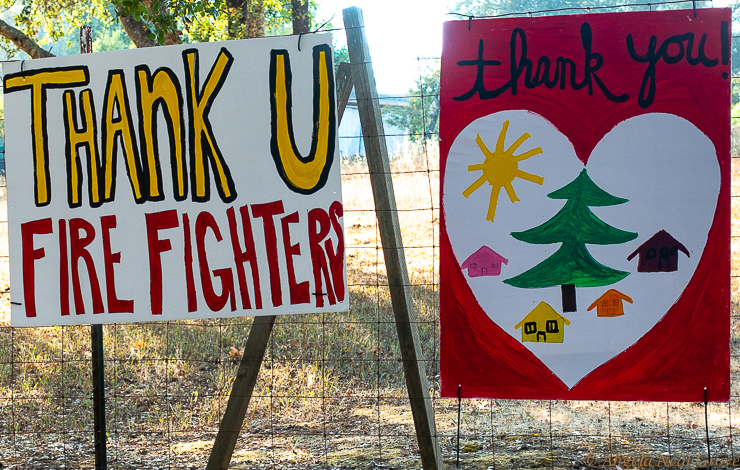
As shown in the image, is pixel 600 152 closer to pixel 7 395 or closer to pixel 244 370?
pixel 244 370

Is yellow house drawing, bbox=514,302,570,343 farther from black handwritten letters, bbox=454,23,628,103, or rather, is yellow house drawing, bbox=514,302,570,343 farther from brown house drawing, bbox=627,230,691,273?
black handwritten letters, bbox=454,23,628,103

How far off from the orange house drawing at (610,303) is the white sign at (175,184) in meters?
1.10

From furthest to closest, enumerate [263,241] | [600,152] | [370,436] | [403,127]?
[403,127] < [370,436] < [263,241] < [600,152]

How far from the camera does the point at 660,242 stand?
2875 millimetres

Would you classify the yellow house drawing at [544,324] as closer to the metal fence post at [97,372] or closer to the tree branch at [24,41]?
the metal fence post at [97,372]

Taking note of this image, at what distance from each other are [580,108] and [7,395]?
487cm

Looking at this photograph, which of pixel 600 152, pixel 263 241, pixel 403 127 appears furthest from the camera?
pixel 403 127

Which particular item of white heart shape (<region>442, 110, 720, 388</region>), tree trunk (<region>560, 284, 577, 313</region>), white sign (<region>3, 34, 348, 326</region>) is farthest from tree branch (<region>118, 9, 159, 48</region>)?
tree trunk (<region>560, 284, 577, 313</region>)

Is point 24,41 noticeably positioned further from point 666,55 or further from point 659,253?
point 659,253

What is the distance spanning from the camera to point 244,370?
10.7ft

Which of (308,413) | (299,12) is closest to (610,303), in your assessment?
(308,413)

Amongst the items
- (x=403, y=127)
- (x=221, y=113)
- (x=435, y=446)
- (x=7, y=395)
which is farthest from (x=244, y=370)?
(x=403, y=127)

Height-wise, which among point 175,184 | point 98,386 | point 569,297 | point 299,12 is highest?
point 299,12

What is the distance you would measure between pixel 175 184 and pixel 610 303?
2.00 m
